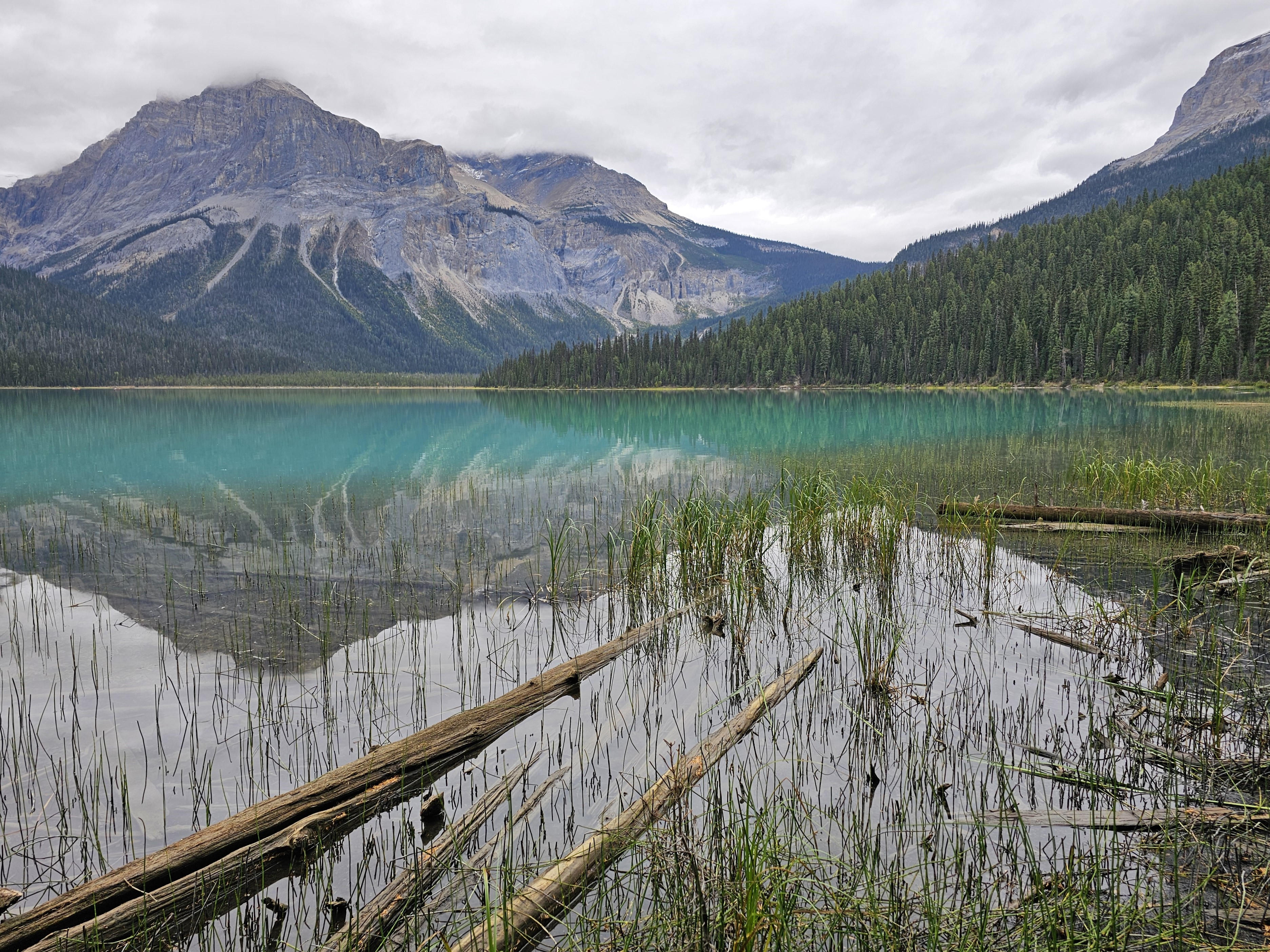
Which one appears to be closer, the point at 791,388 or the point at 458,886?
the point at 458,886

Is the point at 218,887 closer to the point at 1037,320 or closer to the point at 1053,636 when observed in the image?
the point at 1053,636

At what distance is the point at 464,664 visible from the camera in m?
7.84

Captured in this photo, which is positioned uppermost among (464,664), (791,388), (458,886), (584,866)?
(791,388)

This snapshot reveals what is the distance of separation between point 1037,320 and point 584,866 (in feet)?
403

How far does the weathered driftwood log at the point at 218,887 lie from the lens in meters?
3.29

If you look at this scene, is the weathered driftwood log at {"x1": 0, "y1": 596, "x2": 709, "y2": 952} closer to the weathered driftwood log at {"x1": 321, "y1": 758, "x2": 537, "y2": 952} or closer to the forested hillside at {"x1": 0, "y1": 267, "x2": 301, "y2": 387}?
the weathered driftwood log at {"x1": 321, "y1": 758, "x2": 537, "y2": 952}

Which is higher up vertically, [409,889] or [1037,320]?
[1037,320]

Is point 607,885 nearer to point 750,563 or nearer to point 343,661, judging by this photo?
point 343,661

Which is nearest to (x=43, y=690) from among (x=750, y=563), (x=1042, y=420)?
(x=750, y=563)

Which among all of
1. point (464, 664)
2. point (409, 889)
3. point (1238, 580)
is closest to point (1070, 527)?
point (1238, 580)

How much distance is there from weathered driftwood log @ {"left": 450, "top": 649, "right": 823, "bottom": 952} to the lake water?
0.24 m

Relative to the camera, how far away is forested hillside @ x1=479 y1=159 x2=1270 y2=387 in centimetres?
8600

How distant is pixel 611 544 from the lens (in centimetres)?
1035

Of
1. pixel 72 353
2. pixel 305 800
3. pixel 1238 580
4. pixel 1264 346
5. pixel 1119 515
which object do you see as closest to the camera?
pixel 305 800
